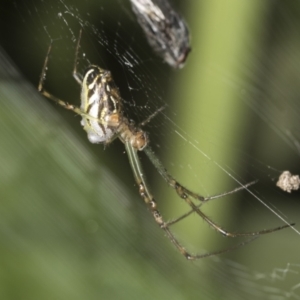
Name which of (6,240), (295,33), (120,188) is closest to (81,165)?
(120,188)

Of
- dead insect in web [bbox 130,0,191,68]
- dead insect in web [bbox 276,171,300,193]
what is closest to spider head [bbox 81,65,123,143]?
dead insect in web [bbox 130,0,191,68]

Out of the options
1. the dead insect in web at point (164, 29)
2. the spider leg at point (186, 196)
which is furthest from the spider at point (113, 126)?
the dead insect in web at point (164, 29)

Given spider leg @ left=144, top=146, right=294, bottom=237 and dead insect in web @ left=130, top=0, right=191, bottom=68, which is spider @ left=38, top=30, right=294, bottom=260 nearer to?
spider leg @ left=144, top=146, right=294, bottom=237

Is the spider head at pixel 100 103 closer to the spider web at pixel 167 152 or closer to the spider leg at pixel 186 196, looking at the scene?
the spider web at pixel 167 152

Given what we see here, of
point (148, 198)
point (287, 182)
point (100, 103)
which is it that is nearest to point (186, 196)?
point (148, 198)

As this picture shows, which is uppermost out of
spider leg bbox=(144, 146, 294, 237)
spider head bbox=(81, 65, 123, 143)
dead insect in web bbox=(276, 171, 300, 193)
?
spider head bbox=(81, 65, 123, 143)

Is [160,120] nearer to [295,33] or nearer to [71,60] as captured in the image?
[71,60]

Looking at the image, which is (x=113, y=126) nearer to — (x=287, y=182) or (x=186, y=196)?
(x=186, y=196)
